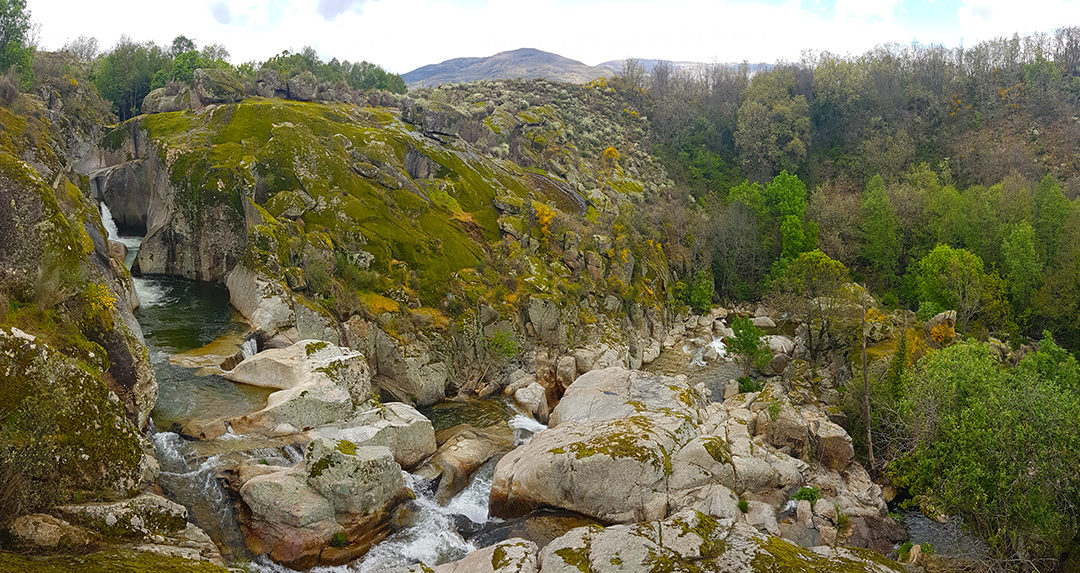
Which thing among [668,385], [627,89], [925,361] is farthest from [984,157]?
[668,385]

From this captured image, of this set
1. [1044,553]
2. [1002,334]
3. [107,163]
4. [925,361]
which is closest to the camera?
[1044,553]

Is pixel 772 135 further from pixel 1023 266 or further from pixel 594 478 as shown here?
pixel 594 478

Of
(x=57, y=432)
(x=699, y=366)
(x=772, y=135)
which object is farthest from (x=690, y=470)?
(x=772, y=135)

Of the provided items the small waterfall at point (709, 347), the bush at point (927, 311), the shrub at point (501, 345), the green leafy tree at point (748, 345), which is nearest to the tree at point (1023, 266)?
the bush at point (927, 311)

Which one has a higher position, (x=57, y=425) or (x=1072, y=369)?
(x=57, y=425)

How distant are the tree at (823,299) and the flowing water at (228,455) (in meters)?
28.7

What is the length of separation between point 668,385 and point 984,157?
82874 mm

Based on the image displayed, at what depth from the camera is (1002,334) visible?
53.9 metres

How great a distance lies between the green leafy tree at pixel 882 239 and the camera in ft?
229

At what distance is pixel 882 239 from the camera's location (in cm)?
7050

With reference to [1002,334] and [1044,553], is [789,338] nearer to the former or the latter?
[1002,334]

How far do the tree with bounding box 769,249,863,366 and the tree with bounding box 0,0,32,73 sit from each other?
76.5m

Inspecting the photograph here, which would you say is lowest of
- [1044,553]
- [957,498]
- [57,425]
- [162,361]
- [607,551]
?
[1044,553]

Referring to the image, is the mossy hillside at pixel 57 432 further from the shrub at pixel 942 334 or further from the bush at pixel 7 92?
the shrub at pixel 942 334
